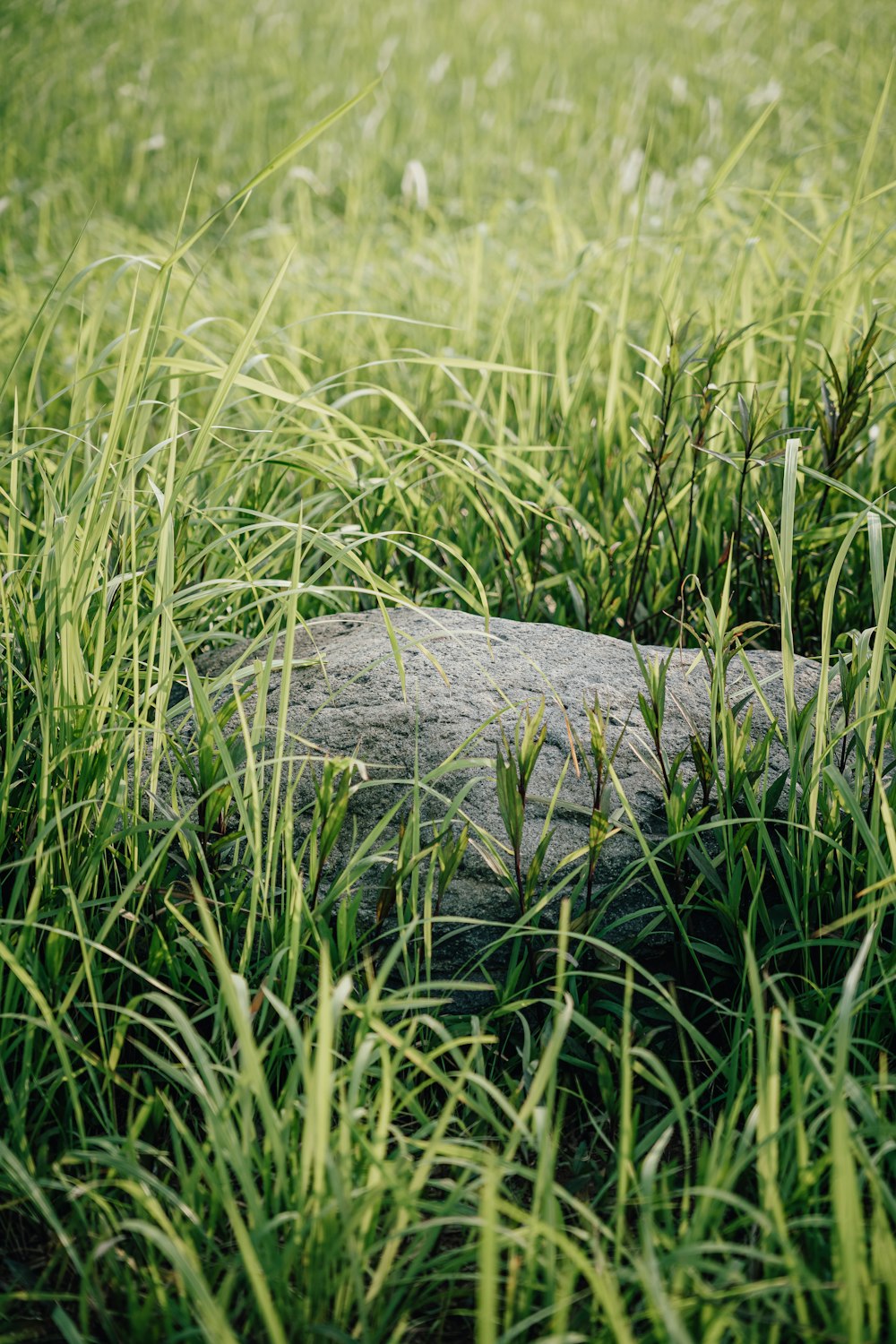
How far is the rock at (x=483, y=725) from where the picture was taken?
3.99 feet

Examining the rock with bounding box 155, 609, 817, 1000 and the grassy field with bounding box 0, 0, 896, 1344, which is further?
the rock with bounding box 155, 609, 817, 1000

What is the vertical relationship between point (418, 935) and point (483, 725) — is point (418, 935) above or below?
below

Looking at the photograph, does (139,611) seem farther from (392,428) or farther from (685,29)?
(685,29)

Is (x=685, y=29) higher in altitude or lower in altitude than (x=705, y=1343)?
higher

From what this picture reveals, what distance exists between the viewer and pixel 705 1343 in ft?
2.36

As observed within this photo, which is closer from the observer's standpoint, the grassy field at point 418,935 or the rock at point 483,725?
the grassy field at point 418,935

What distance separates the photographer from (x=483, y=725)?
3.96ft

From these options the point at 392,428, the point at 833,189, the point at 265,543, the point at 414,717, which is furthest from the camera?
the point at 833,189

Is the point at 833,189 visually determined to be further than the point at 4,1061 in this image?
Yes

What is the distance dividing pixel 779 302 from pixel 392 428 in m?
1.09

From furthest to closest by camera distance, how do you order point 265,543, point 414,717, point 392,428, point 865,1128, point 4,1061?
point 392,428 → point 265,543 → point 414,717 → point 4,1061 → point 865,1128

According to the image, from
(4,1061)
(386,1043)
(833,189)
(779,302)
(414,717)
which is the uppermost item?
(833,189)

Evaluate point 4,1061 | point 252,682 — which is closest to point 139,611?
point 252,682

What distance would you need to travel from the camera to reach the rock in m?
1.22
